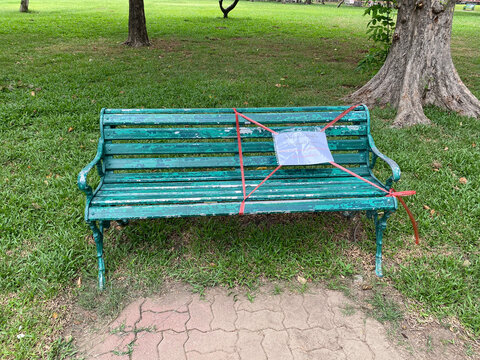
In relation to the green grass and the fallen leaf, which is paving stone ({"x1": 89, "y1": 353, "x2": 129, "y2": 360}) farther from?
the fallen leaf

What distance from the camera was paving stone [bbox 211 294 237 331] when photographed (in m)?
2.41

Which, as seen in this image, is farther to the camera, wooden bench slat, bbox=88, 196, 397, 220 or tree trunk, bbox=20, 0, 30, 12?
tree trunk, bbox=20, 0, 30, 12

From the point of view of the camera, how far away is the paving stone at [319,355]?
7.23 feet

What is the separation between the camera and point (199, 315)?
8.13ft

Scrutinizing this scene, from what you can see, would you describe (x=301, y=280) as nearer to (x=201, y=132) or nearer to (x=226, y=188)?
(x=226, y=188)

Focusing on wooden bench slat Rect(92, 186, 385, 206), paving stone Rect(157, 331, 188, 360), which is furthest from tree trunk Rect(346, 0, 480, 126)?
paving stone Rect(157, 331, 188, 360)

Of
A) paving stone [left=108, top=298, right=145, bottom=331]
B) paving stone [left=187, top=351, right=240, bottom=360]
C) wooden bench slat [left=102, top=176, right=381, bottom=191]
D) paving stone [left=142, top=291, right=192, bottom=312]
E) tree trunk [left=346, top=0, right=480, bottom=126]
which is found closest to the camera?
paving stone [left=187, top=351, right=240, bottom=360]

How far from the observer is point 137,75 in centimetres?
761

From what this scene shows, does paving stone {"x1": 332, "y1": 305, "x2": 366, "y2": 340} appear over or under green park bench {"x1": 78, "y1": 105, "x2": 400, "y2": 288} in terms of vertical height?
under

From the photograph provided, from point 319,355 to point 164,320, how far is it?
998 millimetres

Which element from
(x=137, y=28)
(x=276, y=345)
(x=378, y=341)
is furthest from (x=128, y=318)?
(x=137, y=28)

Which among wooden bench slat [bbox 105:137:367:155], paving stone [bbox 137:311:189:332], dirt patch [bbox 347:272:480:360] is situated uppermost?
wooden bench slat [bbox 105:137:367:155]

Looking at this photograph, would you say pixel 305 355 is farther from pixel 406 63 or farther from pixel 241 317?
pixel 406 63

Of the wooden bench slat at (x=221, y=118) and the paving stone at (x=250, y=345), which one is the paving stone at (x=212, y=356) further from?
the wooden bench slat at (x=221, y=118)
